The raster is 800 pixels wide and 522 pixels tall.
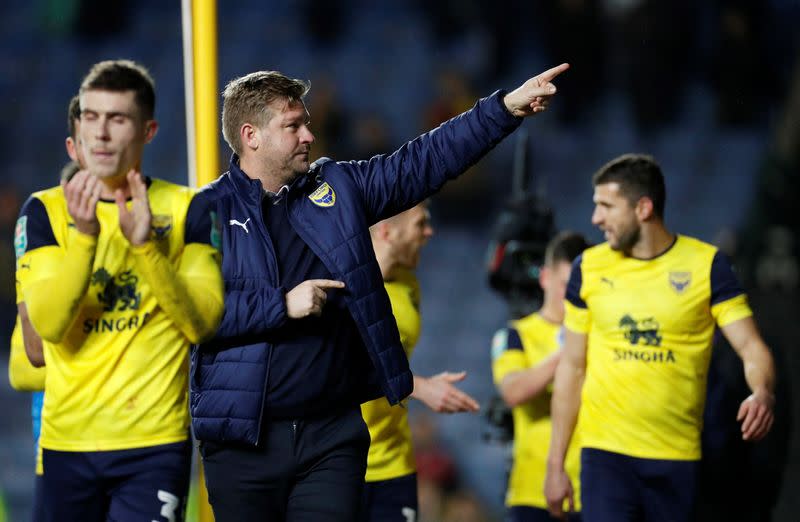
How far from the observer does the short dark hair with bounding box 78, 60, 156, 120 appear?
405cm

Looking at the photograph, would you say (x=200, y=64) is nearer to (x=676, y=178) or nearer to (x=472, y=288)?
(x=472, y=288)

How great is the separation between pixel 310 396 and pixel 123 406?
1.88 ft

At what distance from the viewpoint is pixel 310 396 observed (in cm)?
409

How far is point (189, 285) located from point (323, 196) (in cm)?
54

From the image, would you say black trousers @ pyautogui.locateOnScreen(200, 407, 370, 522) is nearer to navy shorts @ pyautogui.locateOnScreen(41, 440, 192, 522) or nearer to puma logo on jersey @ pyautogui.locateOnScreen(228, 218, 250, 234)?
navy shorts @ pyautogui.locateOnScreen(41, 440, 192, 522)

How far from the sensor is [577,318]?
19.4 feet

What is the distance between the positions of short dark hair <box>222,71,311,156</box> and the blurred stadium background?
331 inches

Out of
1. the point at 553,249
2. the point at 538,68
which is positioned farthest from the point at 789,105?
the point at 553,249

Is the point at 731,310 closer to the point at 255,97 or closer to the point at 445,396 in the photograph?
the point at 445,396

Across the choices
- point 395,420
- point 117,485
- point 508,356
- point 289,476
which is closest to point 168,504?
point 117,485

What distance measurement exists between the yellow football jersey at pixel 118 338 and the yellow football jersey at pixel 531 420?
2.83 m

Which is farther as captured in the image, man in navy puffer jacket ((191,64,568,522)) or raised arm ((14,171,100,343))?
man in navy puffer jacket ((191,64,568,522))

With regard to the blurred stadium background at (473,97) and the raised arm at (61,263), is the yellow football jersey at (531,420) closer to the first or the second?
the raised arm at (61,263)

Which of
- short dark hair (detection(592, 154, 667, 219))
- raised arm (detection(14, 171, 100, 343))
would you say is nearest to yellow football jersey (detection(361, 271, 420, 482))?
short dark hair (detection(592, 154, 667, 219))
